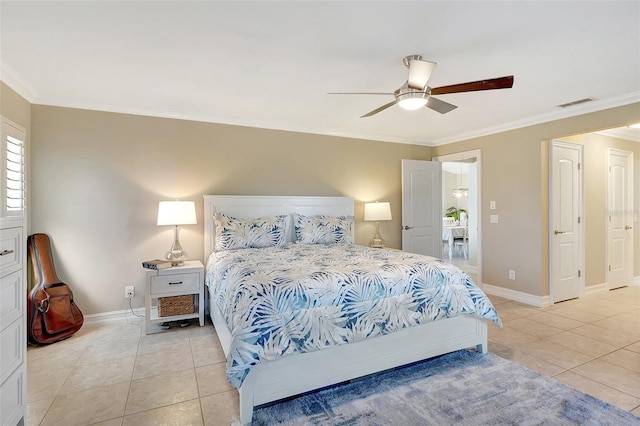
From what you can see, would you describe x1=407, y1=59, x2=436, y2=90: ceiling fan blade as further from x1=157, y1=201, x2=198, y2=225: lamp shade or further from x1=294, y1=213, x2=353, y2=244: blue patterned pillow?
x1=157, y1=201, x2=198, y2=225: lamp shade

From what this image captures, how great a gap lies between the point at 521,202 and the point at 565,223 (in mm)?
643

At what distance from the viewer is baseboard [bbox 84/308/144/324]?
3.46 meters

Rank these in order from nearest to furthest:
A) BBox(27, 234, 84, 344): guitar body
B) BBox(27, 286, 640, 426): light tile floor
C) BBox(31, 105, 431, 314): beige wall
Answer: BBox(27, 286, 640, 426): light tile floor → BBox(27, 234, 84, 344): guitar body → BBox(31, 105, 431, 314): beige wall

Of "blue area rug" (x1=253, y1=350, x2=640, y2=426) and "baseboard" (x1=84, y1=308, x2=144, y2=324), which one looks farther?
"baseboard" (x1=84, y1=308, x2=144, y2=324)

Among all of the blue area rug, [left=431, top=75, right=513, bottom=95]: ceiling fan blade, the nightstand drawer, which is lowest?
the blue area rug

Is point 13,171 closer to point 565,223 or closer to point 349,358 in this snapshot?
point 349,358

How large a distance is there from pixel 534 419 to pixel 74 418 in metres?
2.69

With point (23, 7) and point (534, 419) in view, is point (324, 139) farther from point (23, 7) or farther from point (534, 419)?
point (534, 419)

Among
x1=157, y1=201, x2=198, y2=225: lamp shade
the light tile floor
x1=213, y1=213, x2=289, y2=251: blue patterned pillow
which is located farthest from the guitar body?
x1=213, y1=213, x2=289, y2=251: blue patterned pillow

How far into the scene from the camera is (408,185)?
5.18 meters

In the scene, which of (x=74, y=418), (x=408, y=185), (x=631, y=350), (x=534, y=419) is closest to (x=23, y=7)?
(x=74, y=418)

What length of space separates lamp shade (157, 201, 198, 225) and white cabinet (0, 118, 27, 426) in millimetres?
1531

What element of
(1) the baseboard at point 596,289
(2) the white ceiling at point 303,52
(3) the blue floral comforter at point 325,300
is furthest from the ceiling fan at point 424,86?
(1) the baseboard at point 596,289

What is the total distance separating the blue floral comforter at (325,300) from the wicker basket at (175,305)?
0.67 m
